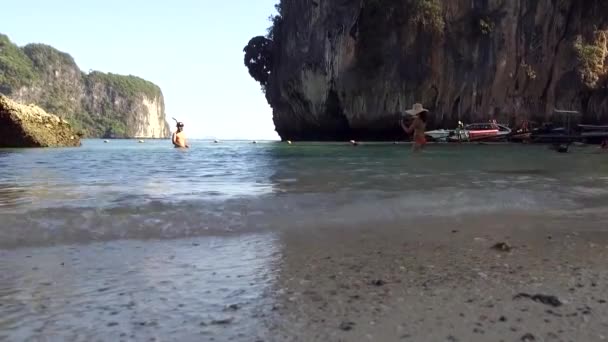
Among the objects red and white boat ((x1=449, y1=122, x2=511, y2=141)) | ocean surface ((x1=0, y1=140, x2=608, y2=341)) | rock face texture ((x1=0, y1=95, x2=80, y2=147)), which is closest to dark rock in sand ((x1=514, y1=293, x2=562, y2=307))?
ocean surface ((x1=0, y1=140, x2=608, y2=341))

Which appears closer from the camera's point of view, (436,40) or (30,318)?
(30,318)

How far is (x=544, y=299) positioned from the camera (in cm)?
312

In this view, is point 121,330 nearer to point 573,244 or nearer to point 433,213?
point 573,244

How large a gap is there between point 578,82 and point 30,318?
53150 millimetres

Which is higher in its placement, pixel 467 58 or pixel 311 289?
pixel 467 58

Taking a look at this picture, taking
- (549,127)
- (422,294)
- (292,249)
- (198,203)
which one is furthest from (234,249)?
(549,127)

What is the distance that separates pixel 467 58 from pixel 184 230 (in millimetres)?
47441

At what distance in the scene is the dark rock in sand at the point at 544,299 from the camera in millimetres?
3050

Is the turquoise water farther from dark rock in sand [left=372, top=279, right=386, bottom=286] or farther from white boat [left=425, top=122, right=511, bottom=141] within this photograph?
white boat [left=425, top=122, right=511, bottom=141]

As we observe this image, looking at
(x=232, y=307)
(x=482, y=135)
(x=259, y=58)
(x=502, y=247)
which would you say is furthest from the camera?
A: (x=259, y=58)

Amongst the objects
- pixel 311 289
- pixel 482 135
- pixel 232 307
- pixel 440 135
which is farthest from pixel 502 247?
pixel 440 135

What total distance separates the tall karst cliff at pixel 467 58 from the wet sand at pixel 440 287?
148ft

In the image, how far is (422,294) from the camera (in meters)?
3.25

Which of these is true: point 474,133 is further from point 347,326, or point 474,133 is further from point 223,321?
point 223,321
